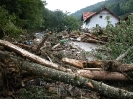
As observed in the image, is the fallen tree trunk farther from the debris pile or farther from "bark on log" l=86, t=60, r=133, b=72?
"bark on log" l=86, t=60, r=133, b=72

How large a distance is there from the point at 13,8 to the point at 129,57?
12.7 meters

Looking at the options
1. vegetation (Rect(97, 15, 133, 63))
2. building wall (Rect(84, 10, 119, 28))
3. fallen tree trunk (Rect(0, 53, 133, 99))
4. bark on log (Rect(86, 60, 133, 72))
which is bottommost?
fallen tree trunk (Rect(0, 53, 133, 99))

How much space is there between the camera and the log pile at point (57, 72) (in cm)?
366

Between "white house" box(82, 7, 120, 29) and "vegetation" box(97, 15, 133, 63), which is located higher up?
"white house" box(82, 7, 120, 29)

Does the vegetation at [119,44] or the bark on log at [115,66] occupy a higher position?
the vegetation at [119,44]

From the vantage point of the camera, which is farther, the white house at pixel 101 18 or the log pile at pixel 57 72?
the white house at pixel 101 18

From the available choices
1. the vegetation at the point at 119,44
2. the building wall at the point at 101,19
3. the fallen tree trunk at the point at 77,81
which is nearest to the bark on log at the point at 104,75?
the fallen tree trunk at the point at 77,81

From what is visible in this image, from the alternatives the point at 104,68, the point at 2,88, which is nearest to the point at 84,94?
the point at 104,68

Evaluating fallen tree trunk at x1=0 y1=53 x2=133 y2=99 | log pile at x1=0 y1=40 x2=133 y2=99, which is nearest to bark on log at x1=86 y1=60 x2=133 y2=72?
log pile at x1=0 y1=40 x2=133 y2=99

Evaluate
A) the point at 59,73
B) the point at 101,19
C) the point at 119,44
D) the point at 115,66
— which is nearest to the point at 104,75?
the point at 115,66

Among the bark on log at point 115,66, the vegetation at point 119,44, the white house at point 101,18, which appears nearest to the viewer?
the bark on log at point 115,66

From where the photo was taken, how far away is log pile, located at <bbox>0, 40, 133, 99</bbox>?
366 cm

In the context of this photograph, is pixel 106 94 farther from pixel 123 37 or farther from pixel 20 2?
pixel 20 2

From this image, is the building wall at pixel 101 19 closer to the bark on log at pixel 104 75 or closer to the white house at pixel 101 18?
the white house at pixel 101 18
